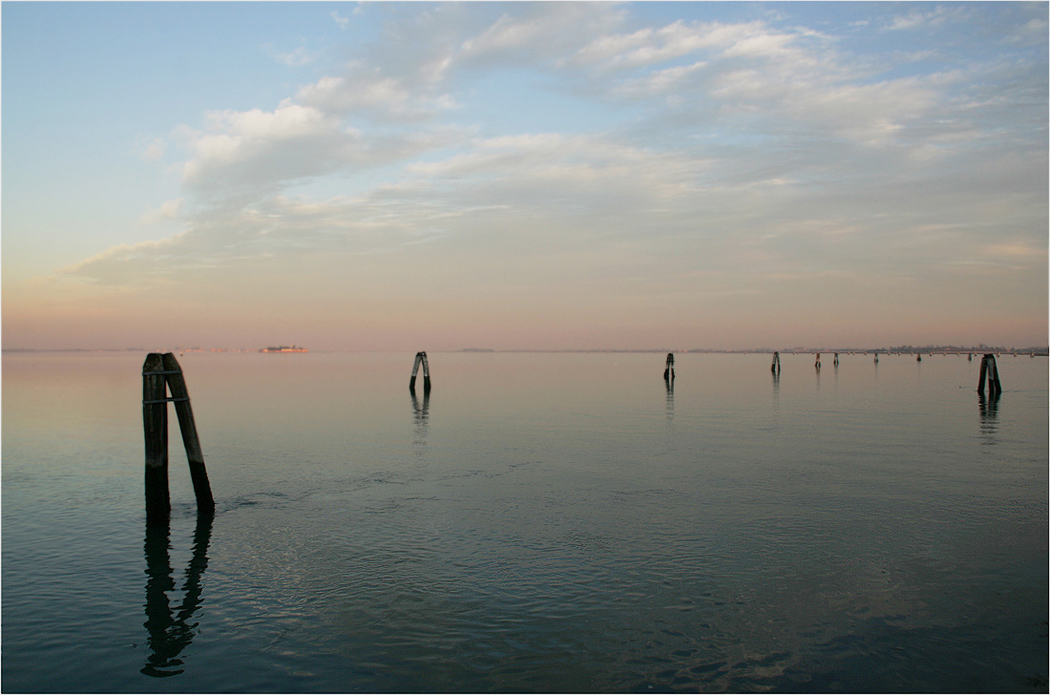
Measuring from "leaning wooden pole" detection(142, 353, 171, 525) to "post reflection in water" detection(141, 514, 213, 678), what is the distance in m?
0.37

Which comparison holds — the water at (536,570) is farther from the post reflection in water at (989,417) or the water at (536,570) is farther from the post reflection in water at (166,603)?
the post reflection in water at (989,417)

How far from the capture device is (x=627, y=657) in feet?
24.3

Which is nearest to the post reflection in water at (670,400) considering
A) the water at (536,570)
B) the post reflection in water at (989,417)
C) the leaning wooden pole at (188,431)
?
the water at (536,570)

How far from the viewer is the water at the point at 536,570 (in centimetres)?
728

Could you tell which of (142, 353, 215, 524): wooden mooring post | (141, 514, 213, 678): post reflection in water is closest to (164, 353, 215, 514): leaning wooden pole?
(142, 353, 215, 524): wooden mooring post

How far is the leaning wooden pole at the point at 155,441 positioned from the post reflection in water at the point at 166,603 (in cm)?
37

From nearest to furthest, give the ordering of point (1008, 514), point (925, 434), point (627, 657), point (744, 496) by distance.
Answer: point (627, 657) < point (1008, 514) < point (744, 496) < point (925, 434)

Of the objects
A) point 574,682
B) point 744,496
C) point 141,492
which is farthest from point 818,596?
point 141,492

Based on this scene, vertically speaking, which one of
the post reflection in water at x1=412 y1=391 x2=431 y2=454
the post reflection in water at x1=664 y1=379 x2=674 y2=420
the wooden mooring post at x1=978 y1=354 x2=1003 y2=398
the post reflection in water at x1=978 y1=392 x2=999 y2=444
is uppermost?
the wooden mooring post at x1=978 y1=354 x2=1003 y2=398

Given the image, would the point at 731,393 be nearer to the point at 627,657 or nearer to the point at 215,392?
the point at 215,392

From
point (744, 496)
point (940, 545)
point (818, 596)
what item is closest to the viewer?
point (818, 596)

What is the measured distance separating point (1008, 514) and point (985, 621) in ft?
20.8

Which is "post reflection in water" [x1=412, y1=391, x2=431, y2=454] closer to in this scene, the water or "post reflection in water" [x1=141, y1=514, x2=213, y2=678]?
the water

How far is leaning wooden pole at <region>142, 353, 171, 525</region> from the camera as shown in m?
13.0
